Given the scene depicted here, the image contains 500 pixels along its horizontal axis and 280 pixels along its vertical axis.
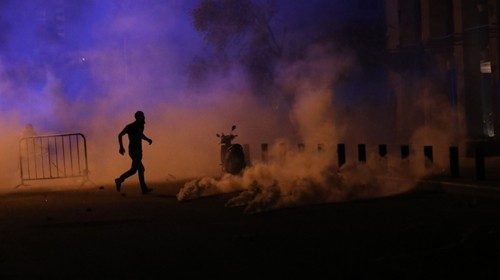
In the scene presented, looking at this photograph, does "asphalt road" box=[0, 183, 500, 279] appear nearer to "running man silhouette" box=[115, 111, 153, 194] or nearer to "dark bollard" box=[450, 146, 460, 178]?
"dark bollard" box=[450, 146, 460, 178]

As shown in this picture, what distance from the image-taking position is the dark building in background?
25125 mm

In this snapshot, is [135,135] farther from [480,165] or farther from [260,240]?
[260,240]

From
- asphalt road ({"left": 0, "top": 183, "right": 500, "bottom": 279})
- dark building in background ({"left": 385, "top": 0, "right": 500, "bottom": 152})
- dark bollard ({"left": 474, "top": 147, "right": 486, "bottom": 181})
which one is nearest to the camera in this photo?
asphalt road ({"left": 0, "top": 183, "right": 500, "bottom": 279})

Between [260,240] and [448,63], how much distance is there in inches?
959

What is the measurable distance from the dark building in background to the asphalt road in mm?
12850

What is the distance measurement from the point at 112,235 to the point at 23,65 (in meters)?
50.6

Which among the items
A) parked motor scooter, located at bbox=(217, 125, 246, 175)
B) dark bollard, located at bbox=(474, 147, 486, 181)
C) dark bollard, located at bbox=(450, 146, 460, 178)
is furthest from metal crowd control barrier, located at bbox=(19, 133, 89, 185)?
dark bollard, located at bbox=(474, 147, 486, 181)

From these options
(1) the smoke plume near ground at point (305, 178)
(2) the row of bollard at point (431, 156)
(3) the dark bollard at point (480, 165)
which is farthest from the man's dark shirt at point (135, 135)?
(3) the dark bollard at point (480, 165)

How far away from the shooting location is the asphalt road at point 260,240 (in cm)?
675

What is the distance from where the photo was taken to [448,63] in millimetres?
31219

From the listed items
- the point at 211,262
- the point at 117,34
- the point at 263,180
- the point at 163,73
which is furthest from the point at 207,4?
the point at 211,262

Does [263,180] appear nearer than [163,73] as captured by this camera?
Yes

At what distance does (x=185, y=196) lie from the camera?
45.9 ft

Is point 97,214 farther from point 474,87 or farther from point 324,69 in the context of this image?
point 324,69
